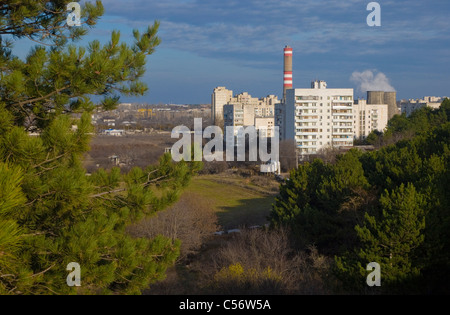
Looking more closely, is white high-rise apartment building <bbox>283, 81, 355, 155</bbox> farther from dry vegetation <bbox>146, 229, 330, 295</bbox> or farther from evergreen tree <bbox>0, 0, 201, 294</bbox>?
evergreen tree <bbox>0, 0, 201, 294</bbox>

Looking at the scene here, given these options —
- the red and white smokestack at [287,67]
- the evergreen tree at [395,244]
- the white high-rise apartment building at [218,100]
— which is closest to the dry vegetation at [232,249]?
the evergreen tree at [395,244]

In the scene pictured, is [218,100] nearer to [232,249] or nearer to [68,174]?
[232,249]

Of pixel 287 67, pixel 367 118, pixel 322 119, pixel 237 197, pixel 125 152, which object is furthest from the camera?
pixel 287 67

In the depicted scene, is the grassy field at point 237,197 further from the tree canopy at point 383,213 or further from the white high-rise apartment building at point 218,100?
the white high-rise apartment building at point 218,100

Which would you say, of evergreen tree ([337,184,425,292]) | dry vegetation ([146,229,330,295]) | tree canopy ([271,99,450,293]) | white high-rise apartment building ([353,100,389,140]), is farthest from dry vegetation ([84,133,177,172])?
evergreen tree ([337,184,425,292])

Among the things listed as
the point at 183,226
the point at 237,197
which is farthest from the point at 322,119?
the point at 183,226
